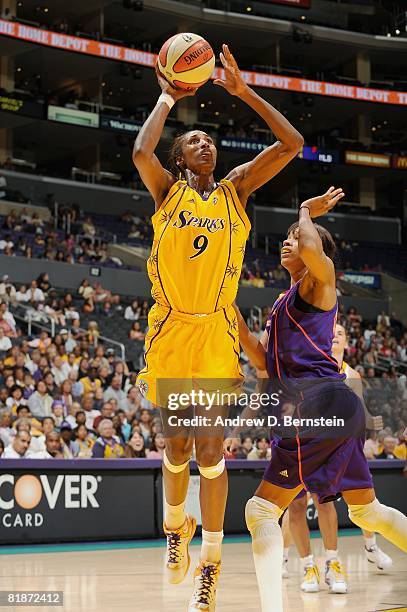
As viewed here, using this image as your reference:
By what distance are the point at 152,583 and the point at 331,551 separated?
1.64m

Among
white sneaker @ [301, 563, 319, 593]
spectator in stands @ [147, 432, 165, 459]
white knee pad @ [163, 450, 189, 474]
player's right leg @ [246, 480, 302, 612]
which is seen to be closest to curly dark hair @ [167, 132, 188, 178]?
white knee pad @ [163, 450, 189, 474]

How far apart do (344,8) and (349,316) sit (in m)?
17.7

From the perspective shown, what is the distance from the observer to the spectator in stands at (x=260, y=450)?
12.9 m

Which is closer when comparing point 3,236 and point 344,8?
point 3,236

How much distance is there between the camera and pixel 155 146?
17.1ft

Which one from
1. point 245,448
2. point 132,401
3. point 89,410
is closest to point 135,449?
point 89,410

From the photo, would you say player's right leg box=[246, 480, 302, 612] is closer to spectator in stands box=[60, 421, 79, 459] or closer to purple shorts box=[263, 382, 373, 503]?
purple shorts box=[263, 382, 373, 503]

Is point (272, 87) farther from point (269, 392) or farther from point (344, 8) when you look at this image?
point (269, 392)

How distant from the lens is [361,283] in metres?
31.8

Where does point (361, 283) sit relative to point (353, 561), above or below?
above

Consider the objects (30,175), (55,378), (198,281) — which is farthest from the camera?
(30,175)

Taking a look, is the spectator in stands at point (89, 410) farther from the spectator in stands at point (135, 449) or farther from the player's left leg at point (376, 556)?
the player's left leg at point (376, 556)

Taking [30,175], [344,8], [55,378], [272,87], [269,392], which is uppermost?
[344,8]

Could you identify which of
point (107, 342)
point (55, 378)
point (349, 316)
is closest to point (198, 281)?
point (55, 378)
